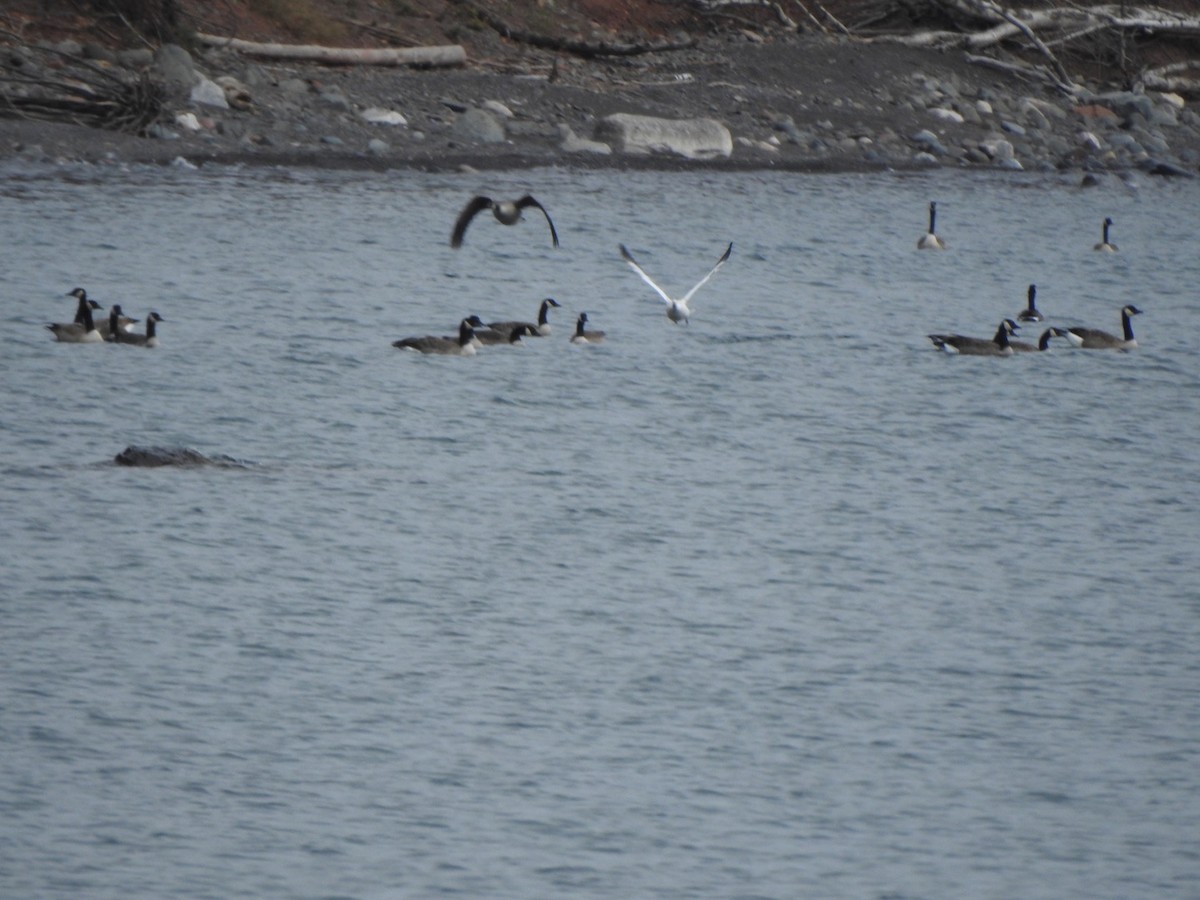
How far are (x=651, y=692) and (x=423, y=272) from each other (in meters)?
14.4

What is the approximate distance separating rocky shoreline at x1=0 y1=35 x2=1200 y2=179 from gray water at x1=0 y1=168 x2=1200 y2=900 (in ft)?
23.9

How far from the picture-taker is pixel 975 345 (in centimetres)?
1934

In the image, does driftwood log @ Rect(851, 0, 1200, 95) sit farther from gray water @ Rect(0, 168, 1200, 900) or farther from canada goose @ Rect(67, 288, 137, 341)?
canada goose @ Rect(67, 288, 137, 341)

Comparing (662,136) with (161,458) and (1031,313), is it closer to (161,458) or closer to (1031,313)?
(1031,313)

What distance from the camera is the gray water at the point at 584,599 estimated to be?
7816 millimetres

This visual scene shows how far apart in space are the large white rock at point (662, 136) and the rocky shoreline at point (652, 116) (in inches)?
1.4

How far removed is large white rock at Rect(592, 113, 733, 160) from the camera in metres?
32.9

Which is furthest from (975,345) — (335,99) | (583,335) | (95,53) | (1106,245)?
(95,53)

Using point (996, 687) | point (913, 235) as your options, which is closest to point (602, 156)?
point (913, 235)

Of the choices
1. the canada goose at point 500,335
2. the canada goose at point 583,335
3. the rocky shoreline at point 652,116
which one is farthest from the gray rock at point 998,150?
the canada goose at point 500,335

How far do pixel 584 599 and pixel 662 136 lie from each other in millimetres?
22934

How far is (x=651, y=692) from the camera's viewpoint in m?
9.60

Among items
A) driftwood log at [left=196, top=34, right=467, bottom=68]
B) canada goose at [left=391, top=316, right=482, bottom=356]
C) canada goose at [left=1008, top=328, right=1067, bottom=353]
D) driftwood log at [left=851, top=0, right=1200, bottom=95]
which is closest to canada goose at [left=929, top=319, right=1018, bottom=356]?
canada goose at [left=1008, top=328, right=1067, bottom=353]

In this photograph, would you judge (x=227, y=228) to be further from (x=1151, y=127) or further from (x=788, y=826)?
(x=1151, y=127)
